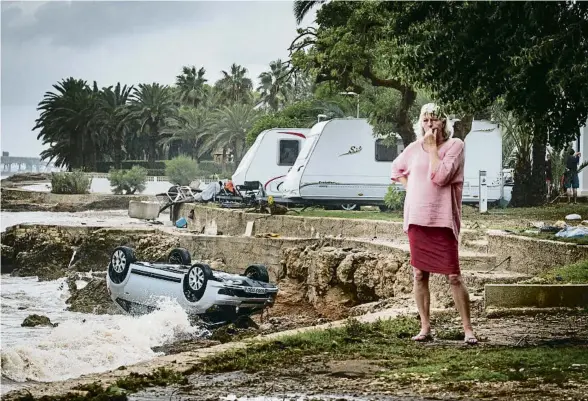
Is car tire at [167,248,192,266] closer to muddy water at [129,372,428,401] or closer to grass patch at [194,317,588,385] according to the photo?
grass patch at [194,317,588,385]

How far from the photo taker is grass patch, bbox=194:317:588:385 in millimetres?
4664

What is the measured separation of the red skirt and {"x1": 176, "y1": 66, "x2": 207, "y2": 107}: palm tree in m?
13.7

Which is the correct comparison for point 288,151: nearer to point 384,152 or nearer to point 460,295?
point 384,152

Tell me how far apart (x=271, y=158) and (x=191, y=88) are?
2.38 m

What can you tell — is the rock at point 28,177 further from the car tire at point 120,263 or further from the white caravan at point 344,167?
the car tire at point 120,263

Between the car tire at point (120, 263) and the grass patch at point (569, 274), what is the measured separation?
416cm

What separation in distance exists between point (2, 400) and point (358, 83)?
12199mm

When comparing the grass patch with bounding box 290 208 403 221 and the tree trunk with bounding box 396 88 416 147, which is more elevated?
the tree trunk with bounding box 396 88 416 147

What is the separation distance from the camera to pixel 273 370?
16.5 ft

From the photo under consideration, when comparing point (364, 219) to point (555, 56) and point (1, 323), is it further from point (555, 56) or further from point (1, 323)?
point (555, 56)

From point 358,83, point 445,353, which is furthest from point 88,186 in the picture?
point 445,353

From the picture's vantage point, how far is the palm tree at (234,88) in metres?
18.8

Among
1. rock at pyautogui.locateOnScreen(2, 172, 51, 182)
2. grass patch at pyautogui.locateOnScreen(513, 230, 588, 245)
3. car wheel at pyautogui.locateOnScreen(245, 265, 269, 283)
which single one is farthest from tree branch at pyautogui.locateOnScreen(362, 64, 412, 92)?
rock at pyautogui.locateOnScreen(2, 172, 51, 182)

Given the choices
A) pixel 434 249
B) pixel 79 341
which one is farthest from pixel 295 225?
pixel 434 249
